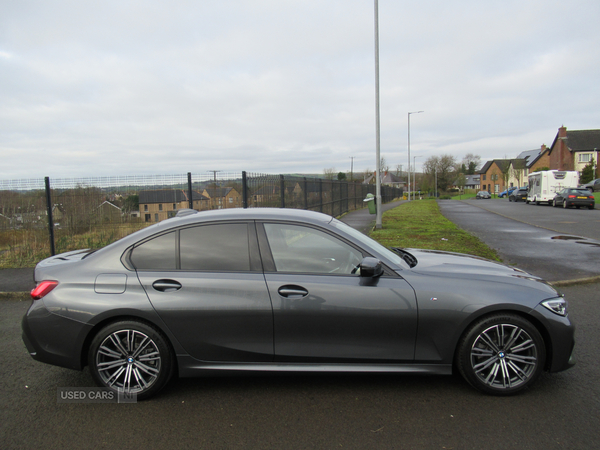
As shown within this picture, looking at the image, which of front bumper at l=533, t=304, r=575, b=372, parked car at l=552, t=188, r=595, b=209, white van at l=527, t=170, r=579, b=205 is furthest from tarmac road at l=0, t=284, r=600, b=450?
white van at l=527, t=170, r=579, b=205

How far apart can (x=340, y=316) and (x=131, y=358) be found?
1697 millimetres

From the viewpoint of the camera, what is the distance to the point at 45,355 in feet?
11.2

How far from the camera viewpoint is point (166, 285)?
3.37 meters

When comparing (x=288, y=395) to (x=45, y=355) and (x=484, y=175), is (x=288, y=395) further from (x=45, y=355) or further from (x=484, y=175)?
(x=484, y=175)

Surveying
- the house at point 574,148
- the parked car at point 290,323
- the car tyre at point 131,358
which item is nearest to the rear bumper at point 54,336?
the parked car at point 290,323

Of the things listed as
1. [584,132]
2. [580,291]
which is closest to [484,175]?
[584,132]

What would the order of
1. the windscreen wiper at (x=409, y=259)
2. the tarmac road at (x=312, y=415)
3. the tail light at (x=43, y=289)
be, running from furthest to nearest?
the windscreen wiper at (x=409, y=259), the tail light at (x=43, y=289), the tarmac road at (x=312, y=415)

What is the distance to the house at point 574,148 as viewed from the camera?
66812mm

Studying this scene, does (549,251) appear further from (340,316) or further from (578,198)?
(578,198)

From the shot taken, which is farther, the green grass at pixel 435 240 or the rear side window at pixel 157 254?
the green grass at pixel 435 240

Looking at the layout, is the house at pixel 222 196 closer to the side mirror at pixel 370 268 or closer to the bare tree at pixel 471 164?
the side mirror at pixel 370 268

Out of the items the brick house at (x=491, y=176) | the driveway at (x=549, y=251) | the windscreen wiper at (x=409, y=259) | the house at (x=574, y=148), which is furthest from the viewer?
the brick house at (x=491, y=176)

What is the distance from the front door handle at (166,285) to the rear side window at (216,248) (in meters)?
0.16

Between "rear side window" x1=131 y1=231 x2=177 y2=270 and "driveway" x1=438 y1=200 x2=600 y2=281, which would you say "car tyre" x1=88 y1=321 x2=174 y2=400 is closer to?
"rear side window" x1=131 y1=231 x2=177 y2=270
